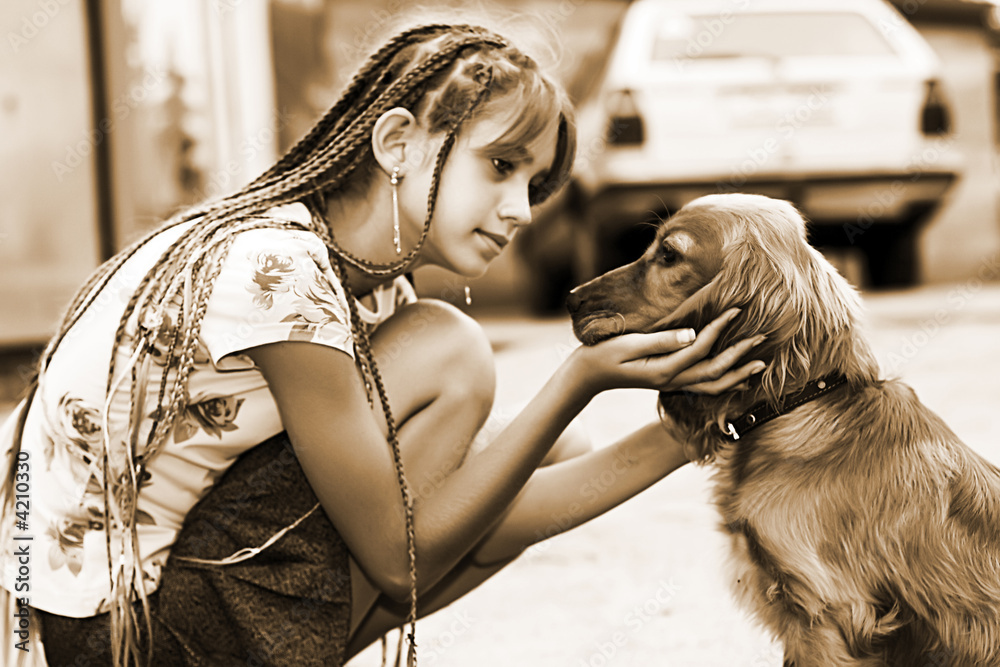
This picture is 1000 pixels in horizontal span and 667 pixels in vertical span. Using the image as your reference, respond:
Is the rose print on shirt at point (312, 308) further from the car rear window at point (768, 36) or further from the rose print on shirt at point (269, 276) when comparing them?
the car rear window at point (768, 36)

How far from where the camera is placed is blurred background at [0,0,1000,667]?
251cm

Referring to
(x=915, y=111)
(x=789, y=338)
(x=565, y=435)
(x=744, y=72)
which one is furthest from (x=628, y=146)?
(x=789, y=338)

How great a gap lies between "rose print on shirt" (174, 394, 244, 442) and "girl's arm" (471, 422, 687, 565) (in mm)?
596

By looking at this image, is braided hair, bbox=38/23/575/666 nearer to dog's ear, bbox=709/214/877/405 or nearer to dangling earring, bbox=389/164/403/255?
dangling earring, bbox=389/164/403/255

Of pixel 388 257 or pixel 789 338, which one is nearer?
pixel 789 338

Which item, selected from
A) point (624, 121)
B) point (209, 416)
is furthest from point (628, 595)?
point (624, 121)

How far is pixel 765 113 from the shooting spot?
6.16 metres

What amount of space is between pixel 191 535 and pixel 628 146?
16.2 ft

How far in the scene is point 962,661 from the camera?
64.2 inches

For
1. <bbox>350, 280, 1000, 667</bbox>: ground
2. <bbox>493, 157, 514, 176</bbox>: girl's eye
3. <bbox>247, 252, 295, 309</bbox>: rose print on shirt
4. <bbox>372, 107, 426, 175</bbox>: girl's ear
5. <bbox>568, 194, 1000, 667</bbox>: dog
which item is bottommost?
<bbox>350, 280, 1000, 667</bbox>: ground

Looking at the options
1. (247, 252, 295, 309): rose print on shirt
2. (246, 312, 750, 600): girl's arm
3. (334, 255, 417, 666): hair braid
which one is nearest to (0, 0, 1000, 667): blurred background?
(246, 312, 750, 600): girl's arm

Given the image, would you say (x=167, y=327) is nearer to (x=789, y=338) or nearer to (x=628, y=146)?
(x=789, y=338)

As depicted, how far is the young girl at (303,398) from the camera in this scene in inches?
62.0

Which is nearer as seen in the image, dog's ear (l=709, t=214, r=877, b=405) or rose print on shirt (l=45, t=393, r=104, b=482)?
rose print on shirt (l=45, t=393, r=104, b=482)
